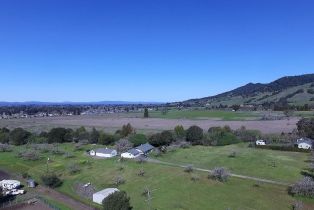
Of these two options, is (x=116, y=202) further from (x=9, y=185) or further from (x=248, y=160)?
(x=248, y=160)

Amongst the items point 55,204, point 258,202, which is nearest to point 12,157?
point 55,204

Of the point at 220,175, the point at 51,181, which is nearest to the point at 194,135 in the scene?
the point at 220,175

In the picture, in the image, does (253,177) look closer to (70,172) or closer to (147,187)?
(147,187)

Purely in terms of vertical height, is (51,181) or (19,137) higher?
(19,137)

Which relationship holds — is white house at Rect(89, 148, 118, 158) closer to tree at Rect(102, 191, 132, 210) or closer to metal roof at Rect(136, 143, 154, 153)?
metal roof at Rect(136, 143, 154, 153)

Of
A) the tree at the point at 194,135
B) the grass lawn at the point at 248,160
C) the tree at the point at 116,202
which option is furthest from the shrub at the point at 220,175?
the tree at the point at 194,135
